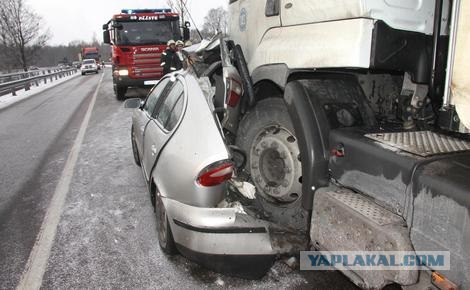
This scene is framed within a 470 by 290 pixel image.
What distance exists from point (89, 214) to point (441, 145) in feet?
11.6

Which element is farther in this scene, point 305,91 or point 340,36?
point 305,91

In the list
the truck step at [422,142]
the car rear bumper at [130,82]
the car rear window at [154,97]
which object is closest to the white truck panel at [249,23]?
the car rear window at [154,97]

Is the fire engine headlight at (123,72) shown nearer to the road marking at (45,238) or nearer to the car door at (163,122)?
the road marking at (45,238)

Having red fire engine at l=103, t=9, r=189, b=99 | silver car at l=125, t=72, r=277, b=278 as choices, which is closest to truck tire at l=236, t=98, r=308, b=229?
silver car at l=125, t=72, r=277, b=278

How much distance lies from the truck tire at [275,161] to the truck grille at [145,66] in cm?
1209

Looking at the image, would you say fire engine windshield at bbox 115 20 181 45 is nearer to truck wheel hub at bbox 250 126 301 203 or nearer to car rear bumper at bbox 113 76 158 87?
car rear bumper at bbox 113 76 158 87

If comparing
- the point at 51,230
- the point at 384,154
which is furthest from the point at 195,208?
the point at 51,230

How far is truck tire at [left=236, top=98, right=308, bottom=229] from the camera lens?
10.2 ft

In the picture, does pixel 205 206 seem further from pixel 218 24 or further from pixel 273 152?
pixel 218 24

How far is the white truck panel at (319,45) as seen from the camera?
2.51m

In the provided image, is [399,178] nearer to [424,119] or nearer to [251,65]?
[424,119]

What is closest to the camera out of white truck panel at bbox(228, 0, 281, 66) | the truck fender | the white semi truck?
the white semi truck

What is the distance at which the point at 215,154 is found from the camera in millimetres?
2934

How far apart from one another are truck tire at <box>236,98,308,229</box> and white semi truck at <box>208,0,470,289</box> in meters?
Answer: 0.01
